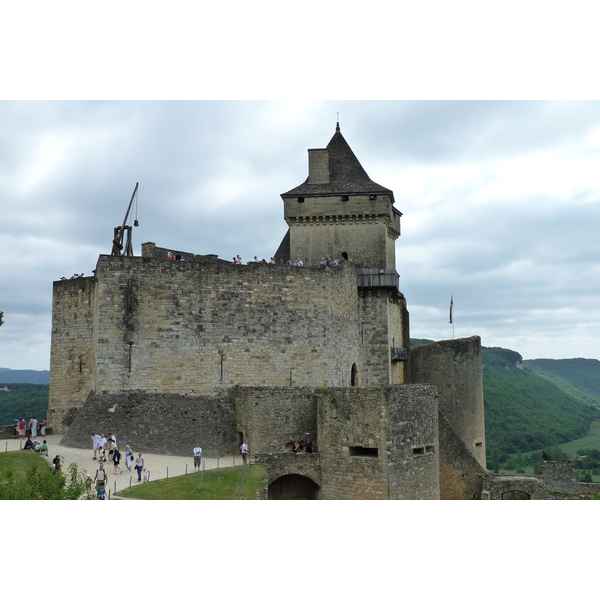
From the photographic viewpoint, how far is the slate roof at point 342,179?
37.9 m

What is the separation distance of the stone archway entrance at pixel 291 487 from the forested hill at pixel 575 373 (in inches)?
5767

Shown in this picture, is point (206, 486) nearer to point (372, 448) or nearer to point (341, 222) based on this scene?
point (372, 448)

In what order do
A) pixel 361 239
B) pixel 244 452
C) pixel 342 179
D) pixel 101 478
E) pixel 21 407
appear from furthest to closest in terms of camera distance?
pixel 21 407, pixel 342 179, pixel 361 239, pixel 244 452, pixel 101 478

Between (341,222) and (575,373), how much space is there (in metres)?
168

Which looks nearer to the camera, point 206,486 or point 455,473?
point 206,486

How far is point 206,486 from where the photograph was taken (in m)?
22.4

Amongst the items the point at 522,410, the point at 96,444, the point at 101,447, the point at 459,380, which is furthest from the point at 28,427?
the point at 522,410

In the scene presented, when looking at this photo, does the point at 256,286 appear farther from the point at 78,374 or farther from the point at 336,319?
the point at 78,374

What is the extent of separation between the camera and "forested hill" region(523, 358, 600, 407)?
16538 centimetres

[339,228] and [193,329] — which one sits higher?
[339,228]

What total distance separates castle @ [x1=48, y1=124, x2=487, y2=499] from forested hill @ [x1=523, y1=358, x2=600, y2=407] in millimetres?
136431

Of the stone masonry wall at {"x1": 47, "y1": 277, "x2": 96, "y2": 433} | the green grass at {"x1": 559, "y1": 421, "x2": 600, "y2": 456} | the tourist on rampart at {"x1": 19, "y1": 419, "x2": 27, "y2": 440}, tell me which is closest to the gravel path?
the tourist on rampart at {"x1": 19, "y1": 419, "x2": 27, "y2": 440}

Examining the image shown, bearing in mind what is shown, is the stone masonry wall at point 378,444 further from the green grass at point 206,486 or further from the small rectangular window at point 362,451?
the green grass at point 206,486

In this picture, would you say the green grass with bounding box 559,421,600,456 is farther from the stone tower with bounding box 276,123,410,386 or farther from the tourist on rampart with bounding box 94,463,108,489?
the tourist on rampart with bounding box 94,463,108,489
